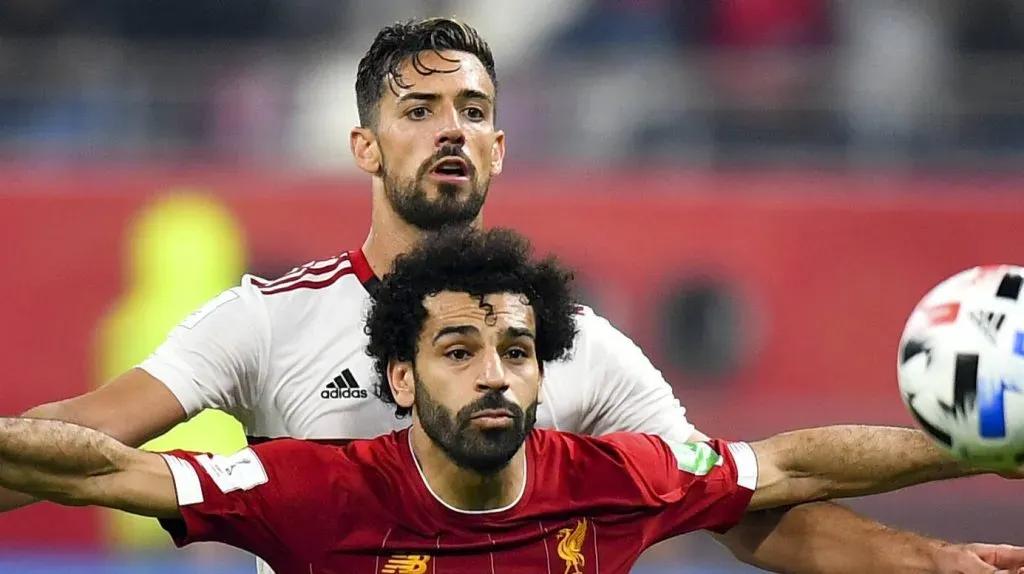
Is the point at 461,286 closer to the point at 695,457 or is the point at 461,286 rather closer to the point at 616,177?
the point at 695,457

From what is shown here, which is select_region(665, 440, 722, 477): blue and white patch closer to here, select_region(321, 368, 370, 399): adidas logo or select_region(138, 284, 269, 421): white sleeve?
select_region(321, 368, 370, 399): adidas logo

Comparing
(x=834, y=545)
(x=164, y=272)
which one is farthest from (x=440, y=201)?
(x=164, y=272)

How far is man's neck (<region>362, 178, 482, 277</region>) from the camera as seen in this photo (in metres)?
5.50

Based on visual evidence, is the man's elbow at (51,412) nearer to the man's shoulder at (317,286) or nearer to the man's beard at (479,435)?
the man's shoulder at (317,286)

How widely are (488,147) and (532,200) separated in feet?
20.2

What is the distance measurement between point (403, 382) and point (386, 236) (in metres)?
0.61

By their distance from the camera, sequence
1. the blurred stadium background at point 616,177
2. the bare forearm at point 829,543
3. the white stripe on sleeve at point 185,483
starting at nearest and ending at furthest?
the white stripe on sleeve at point 185,483 < the bare forearm at point 829,543 < the blurred stadium background at point 616,177

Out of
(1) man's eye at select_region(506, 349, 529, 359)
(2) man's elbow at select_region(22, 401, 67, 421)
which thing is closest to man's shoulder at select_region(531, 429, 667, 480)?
(1) man's eye at select_region(506, 349, 529, 359)

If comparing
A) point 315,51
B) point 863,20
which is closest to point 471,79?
point 315,51

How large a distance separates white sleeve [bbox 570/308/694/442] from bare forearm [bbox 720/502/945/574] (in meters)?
0.35

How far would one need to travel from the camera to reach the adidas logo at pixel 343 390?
533cm

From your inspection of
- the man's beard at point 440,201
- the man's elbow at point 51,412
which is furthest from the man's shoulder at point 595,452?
the man's elbow at point 51,412

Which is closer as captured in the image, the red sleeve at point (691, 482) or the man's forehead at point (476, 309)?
the man's forehead at point (476, 309)

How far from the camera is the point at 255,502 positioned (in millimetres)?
4805
